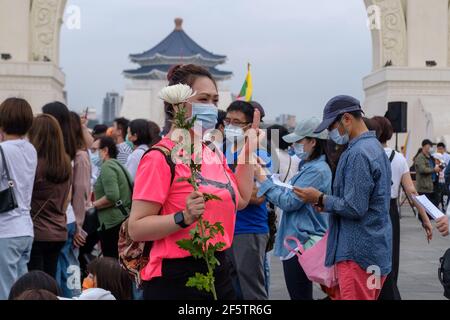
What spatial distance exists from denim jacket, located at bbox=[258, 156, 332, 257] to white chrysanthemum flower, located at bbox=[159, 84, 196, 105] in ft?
7.47

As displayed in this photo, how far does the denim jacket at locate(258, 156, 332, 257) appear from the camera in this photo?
231 inches

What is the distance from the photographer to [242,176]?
13.8 feet

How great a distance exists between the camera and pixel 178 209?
12.3 ft

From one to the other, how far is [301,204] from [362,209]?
4.46ft

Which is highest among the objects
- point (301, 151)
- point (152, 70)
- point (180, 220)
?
point (152, 70)

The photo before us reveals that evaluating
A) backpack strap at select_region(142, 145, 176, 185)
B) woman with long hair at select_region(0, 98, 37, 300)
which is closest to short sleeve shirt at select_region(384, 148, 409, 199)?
woman with long hair at select_region(0, 98, 37, 300)

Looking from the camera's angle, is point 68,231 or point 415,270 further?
point 415,270

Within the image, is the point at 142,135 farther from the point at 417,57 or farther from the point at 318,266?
the point at 417,57

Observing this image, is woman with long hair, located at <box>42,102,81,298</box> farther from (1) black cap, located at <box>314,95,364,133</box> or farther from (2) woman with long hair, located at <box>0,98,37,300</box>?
(1) black cap, located at <box>314,95,364,133</box>

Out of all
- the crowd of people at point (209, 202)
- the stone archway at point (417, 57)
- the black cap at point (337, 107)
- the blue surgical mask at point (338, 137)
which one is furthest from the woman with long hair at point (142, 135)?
the stone archway at point (417, 57)

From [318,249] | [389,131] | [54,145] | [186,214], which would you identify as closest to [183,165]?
[186,214]

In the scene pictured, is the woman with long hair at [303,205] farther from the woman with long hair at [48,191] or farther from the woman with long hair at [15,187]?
the woman with long hair at [15,187]

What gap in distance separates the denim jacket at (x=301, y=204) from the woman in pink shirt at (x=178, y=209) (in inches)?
76.4

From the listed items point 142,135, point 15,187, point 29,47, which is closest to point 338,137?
point 15,187
